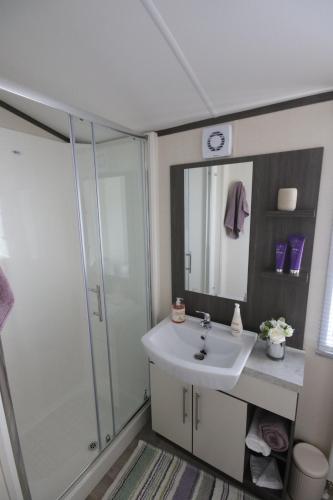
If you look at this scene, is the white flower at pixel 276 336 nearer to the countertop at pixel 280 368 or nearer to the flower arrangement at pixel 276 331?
the flower arrangement at pixel 276 331

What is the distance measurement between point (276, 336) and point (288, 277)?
318 millimetres

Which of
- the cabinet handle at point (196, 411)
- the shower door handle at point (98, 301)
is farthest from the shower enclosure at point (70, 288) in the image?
the cabinet handle at point (196, 411)

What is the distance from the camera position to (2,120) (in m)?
1.54

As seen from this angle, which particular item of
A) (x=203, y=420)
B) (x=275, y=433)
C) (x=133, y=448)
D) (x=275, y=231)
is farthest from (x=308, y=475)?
(x=275, y=231)

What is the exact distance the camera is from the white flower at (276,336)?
47.9 inches

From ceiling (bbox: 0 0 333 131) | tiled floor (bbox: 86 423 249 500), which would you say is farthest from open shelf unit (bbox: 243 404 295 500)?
ceiling (bbox: 0 0 333 131)

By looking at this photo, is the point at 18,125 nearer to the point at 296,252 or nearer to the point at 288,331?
the point at 296,252

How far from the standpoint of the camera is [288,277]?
49.7 inches

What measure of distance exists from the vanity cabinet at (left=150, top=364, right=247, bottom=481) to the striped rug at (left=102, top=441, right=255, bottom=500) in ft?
0.35

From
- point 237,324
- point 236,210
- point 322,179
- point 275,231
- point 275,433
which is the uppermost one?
point 322,179

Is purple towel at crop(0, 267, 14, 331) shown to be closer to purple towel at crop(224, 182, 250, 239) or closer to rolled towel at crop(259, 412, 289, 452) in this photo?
purple towel at crop(224, 182, 250, 239)

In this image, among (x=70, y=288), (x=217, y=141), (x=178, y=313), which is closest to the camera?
(x=217, y=141)

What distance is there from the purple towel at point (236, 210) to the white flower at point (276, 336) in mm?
573

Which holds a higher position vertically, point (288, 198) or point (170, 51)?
point (170, 51)
